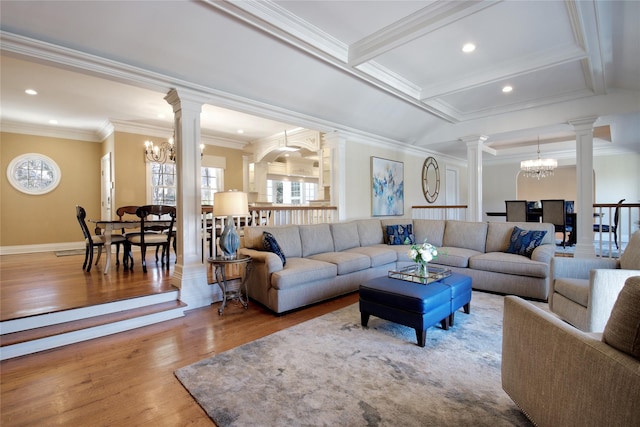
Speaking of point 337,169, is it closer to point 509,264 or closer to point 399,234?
point 399,234

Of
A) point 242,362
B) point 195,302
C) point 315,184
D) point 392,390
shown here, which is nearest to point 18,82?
point 195,302

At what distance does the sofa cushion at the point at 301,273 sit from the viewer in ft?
10.6

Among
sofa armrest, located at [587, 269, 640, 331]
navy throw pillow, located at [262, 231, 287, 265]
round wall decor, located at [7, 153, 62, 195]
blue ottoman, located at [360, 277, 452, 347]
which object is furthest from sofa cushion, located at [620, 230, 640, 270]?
round wall decor, located at [7, 153, 62, 195]

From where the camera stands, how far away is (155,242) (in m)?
4.34

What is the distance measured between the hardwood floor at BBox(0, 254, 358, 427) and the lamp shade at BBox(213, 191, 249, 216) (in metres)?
1.12

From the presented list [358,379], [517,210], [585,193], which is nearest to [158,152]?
[358,379]

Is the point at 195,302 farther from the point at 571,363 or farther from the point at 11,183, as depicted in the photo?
the point at 11,183

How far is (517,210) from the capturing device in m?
7.00

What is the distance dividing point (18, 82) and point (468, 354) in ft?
20.8

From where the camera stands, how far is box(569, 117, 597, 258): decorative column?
15.4 ft

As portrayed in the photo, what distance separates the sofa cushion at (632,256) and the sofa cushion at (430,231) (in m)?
2.56

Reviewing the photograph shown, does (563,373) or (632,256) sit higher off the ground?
(632,256)

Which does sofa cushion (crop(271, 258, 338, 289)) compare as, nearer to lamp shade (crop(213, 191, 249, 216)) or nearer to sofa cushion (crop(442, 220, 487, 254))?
lamp shade (crop(213, 191, 249, 216))

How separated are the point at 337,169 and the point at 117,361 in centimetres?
421
